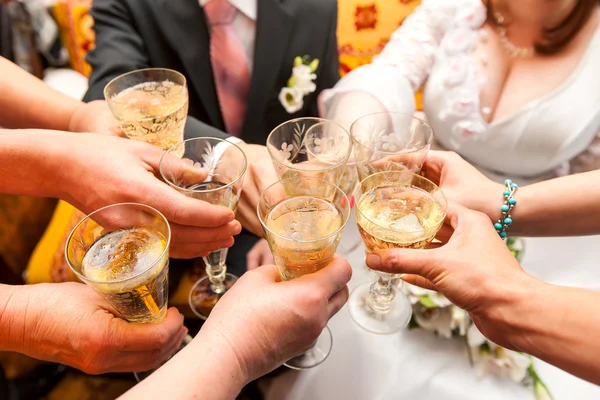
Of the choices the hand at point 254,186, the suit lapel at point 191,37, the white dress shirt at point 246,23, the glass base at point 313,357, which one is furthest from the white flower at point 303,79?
the glass base at point 313,357

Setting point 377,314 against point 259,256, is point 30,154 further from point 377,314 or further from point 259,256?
point 377,314

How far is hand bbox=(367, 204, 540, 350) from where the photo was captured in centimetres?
82

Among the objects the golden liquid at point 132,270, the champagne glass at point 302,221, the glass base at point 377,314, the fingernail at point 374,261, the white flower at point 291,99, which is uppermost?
the champagne glass at point 302,221

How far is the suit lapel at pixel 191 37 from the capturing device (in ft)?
5.72

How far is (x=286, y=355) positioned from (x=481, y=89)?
135 cm

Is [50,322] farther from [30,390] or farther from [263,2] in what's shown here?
[263,2]

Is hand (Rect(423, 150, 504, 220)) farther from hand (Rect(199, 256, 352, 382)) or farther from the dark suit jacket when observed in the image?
the dark suit jacket

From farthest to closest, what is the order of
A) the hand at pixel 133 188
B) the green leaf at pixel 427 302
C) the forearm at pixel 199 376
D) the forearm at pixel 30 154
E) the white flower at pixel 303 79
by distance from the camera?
the white flower at pixel 303 79, the green leaf at pixel 427 302, the forearm at pixel 30 154, the hand at pixel 133 188, the forearm at pixel 199 376

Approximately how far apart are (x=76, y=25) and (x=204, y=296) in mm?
2325

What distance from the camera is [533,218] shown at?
1.16m

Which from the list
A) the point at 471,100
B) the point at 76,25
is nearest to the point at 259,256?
the point at 471,100

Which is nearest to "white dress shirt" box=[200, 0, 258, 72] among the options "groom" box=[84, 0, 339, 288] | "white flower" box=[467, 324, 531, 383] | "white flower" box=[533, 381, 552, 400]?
"groom" box=[84, 0, 339, 288]

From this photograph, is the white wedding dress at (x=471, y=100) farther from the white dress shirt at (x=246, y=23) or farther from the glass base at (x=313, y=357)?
the glass base at (x=313, y=357)

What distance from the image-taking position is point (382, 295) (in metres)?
1.21
